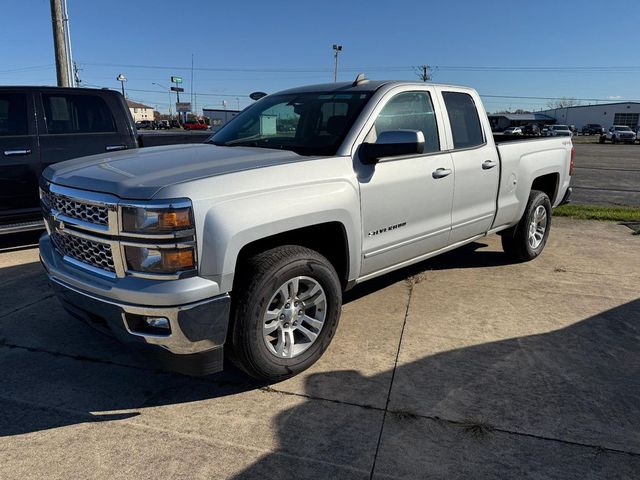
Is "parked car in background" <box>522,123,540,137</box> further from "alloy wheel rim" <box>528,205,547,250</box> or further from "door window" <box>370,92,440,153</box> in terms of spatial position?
"door window" <box>370,92,440,153</box>

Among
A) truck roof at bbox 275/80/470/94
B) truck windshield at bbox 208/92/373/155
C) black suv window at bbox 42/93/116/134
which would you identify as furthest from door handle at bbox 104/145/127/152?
truck roof at bbox 275/80/470/94

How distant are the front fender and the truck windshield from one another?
1.42ft

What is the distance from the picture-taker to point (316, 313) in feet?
11.3

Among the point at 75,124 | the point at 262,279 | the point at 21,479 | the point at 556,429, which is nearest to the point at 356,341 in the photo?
the point at 262,279

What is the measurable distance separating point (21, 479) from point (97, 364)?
3.79ft

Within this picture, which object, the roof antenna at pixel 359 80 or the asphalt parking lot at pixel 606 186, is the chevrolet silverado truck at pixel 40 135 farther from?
the asphalt parking lot at pixel 606 186

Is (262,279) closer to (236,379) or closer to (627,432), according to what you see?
(236,379)

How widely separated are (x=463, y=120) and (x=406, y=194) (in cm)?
134

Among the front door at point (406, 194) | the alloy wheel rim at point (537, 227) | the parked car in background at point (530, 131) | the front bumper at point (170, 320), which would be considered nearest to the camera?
the front bumper at point (170, 320)

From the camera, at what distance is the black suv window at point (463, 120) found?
457cm

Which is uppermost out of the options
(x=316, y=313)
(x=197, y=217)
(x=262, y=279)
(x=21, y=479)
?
(x=197, y=217)

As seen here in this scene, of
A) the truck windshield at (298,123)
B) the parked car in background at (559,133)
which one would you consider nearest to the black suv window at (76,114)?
the truck windshield at (298,123)

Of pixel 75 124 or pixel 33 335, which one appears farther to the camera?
pixel 75 124

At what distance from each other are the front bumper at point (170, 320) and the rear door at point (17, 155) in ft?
12.5
